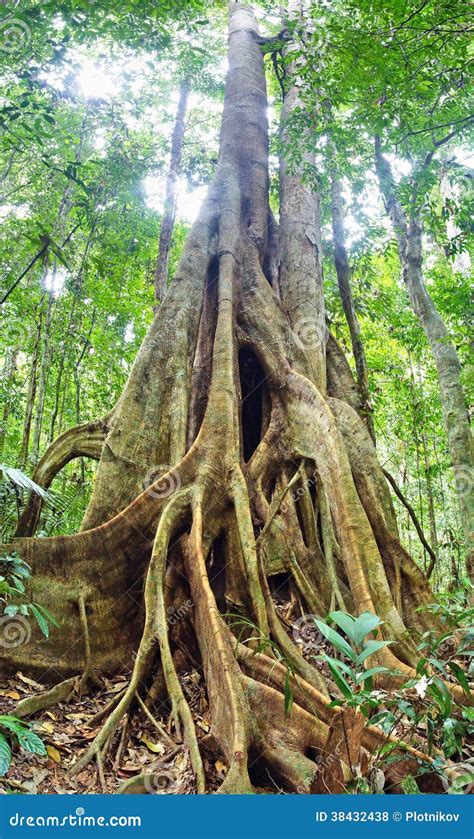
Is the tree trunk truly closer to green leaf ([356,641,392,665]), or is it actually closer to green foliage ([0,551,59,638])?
green foliage ([0,551,59,638])

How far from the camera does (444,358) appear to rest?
596cm

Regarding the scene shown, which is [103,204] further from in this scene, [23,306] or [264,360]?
[264,360]

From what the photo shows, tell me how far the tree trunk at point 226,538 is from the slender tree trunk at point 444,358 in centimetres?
104

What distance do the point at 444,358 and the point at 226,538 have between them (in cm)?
345

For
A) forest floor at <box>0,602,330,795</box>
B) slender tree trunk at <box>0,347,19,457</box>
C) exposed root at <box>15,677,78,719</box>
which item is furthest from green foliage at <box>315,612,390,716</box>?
slender tree trunk at <box>0,347,19,457</box>

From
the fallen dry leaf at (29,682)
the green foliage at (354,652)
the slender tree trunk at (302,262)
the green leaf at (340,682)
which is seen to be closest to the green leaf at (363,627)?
the green foliage at (354,652)

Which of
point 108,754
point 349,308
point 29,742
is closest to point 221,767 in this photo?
point 108,754

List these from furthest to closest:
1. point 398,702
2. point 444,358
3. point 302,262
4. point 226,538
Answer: point 302,262 < point 444,358 < point 226,538 < point 398,702

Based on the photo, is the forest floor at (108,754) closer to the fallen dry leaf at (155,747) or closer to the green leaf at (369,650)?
the fallen dry leaf at (155,747)

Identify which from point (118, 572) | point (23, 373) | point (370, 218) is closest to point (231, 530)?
point (118, 572)

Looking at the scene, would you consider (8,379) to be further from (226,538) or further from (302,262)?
(226,538)

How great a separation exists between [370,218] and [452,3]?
4.07 meters

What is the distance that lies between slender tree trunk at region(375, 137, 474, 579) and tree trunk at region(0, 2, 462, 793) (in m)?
1.04

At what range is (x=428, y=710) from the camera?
2.27 metres
